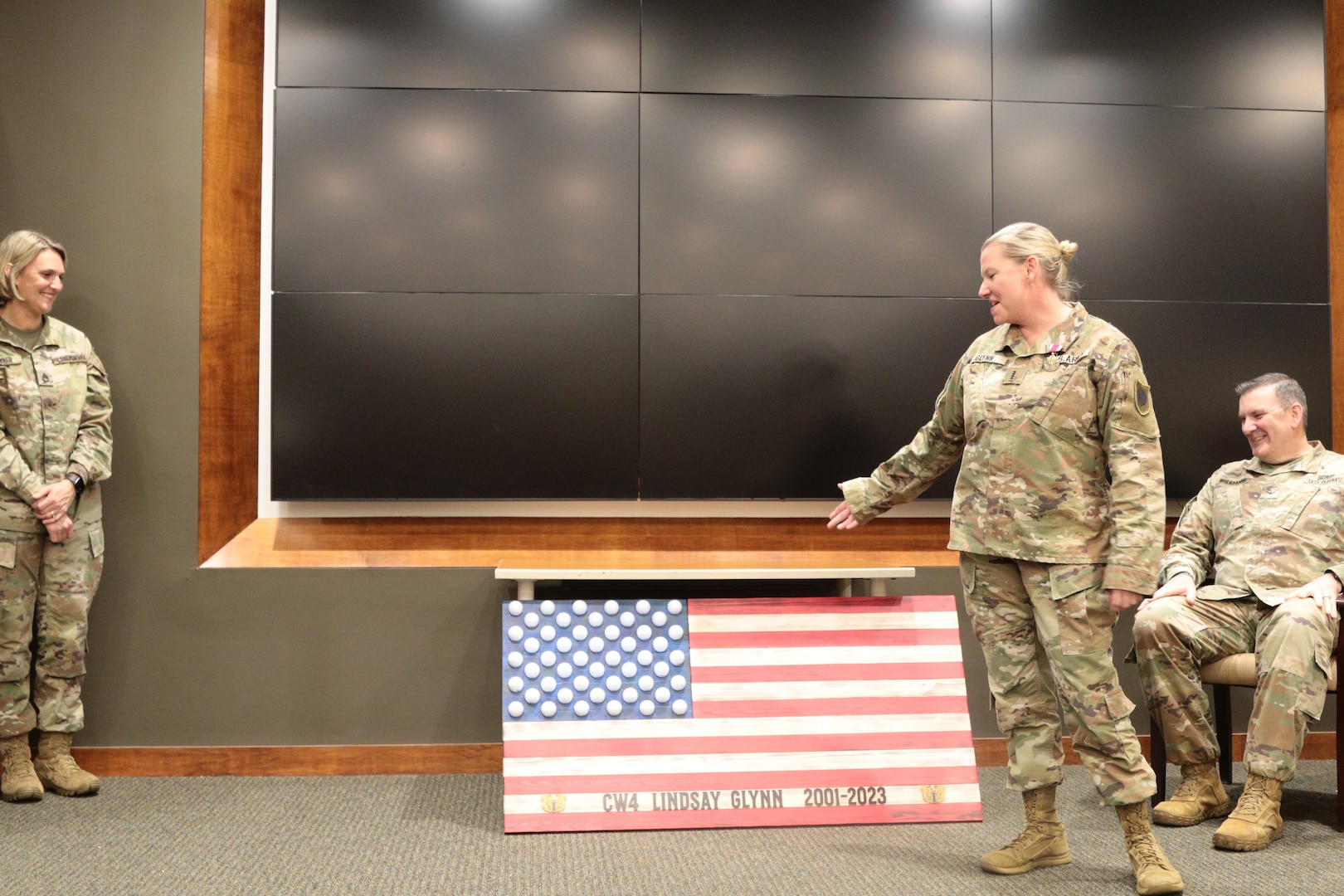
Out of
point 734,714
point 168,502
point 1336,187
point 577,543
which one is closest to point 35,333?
point 168,502

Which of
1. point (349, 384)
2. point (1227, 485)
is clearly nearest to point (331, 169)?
point (349, 384)

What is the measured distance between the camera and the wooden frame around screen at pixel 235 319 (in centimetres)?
356

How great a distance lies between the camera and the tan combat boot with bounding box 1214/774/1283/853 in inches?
107

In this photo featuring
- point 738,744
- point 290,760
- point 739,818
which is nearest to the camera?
point 739,818

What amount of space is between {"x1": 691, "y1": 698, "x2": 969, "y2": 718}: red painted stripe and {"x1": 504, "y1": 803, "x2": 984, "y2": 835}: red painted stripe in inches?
11.1

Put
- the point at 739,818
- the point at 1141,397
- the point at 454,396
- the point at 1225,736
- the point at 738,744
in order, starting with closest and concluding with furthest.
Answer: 1. the point at 1141,397
2. the point at 739,818
3. the point at 738,744
4. the point at 1225,736
5. the point at 454,396

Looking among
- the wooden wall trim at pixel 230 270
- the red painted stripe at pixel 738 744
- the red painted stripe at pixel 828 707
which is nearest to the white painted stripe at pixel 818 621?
the red painted stripe at pixel 828 707

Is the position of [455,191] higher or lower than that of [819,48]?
lower

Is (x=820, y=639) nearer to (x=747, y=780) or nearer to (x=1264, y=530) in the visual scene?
(x=747, y=780)

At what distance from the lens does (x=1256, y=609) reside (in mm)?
3123

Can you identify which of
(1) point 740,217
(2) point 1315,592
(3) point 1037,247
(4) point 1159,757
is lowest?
(4) point 1159,757

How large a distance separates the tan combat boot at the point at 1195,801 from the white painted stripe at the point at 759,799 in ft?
1.77

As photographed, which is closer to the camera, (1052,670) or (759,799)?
(1052,670)

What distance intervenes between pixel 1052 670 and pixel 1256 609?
44.1 inches
